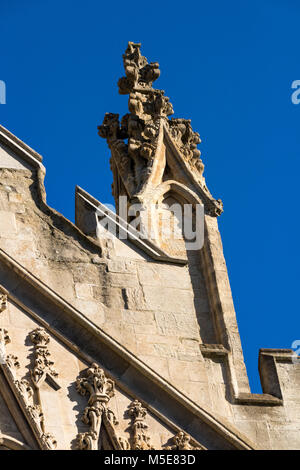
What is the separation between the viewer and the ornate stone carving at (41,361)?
16.3 metres

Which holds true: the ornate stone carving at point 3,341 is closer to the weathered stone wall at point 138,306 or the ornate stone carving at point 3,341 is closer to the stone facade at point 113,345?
the stone facade at point 113,345

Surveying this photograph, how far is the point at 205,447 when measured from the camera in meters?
16.4

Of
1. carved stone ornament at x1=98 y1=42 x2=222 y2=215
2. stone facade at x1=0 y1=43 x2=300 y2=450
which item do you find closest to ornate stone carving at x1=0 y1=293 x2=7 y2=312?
stone facade at x1=0 y1=43 x2=300 y2=450

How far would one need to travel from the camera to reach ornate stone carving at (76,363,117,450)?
15883 millimetres

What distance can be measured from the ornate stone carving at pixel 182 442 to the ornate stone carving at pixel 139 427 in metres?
0.28

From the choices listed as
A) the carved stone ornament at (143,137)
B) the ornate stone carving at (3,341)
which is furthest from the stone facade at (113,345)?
the carved stone ornament at (143,137)

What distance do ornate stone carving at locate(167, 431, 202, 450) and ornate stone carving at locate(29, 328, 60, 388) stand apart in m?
1.41

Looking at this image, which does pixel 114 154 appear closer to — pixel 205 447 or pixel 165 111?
pixel 165 111

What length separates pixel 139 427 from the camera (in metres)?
16.3

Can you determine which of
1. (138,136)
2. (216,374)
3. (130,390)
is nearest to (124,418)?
(130,390)

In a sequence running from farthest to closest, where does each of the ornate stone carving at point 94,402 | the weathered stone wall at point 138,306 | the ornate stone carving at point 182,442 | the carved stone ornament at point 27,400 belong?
1. the weathered stone wall at point 138,306
2. the ornate stone carving at point 182,442
3. the ornate stone carving at point 94,402
4. the carved stone ornament at point 27,400

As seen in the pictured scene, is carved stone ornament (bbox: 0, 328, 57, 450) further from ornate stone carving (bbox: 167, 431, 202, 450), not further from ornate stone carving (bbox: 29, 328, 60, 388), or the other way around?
ornate stone carving (bbox: 167, 431, 202, 450)

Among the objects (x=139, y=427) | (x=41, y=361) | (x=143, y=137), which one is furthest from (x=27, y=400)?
(x=143, y=137)

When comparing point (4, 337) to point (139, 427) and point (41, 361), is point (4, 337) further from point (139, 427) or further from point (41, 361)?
point (139, 427)
